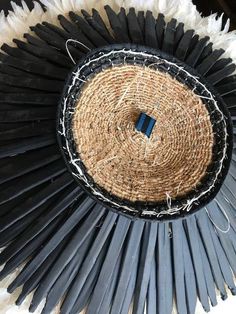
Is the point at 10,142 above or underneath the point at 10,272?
above

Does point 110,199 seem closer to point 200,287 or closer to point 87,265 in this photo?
point 87,265

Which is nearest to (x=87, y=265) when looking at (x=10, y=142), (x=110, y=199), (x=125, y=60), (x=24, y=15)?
(x=110, y=199)

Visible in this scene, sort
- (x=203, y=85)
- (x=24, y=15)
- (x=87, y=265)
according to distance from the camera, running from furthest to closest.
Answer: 1. (x=24, y=15)
2. (x=203, y=85)
3. (x=87, y=265)

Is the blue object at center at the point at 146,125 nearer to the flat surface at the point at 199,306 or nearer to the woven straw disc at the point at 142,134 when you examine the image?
the woven straw disc at the point at 142,134

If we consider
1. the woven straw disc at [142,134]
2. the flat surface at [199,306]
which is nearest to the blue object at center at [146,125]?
the woven straw disc at [142,134]

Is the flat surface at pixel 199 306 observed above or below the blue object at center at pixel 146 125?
below

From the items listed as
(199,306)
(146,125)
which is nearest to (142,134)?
(146,125)

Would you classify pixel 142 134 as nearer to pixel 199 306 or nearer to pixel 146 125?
pixel 146 125

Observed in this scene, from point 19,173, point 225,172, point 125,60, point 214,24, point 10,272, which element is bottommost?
point 10,272

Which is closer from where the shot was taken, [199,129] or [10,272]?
[10,272]
